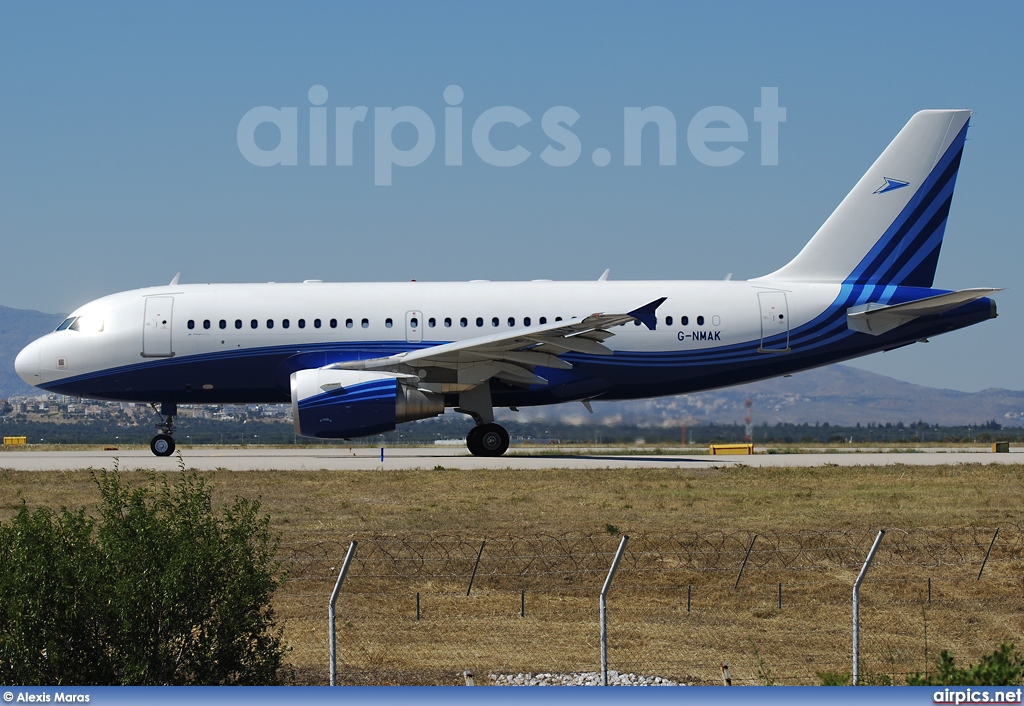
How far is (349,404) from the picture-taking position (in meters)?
30.1

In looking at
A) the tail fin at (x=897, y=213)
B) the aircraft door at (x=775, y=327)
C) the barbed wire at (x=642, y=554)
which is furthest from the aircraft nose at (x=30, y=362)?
the tail fin at (x=897, y=213)

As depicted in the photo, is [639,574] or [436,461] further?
[436,461]

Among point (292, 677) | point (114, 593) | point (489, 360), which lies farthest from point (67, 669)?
point (489, 360)

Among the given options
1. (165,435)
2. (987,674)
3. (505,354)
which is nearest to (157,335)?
(165,435)

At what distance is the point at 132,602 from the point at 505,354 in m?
20.5

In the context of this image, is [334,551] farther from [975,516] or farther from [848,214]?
[848,214]

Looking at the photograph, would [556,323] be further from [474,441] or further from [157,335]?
[157,335]

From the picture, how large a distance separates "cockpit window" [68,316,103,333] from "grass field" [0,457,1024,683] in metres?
8.00

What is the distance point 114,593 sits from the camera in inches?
415

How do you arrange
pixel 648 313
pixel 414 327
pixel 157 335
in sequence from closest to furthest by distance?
pixel 648 313, pixel 414 327, pixel 157 335

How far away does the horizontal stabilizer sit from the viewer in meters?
31.2

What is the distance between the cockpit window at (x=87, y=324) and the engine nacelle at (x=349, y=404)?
6.57m

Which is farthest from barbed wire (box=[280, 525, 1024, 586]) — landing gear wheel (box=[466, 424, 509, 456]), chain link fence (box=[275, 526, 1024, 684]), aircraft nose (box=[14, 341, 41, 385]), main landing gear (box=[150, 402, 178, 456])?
aircraft nose (box=[14, 341, 41, 385])

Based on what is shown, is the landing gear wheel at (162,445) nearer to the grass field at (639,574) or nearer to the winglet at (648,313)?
the grass field at (639,574)
